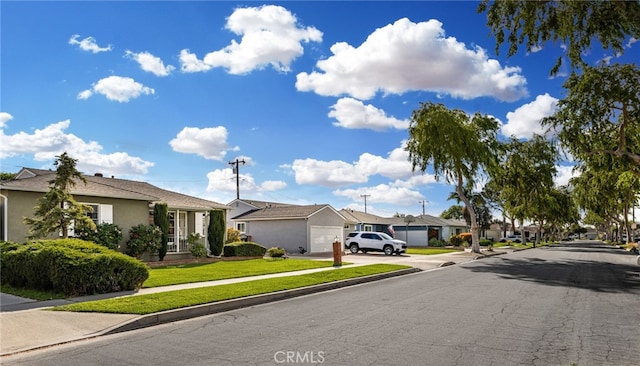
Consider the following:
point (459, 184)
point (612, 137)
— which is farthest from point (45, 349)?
point (459, 184)

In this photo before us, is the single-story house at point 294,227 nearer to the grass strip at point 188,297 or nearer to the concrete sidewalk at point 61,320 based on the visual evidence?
the grass strip at point 188,297

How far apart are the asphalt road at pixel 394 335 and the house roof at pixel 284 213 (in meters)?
24.2

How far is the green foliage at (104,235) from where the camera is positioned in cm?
1984

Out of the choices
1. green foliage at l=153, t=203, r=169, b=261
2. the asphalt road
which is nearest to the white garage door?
green foliage at l=153, t=203, r=169, b=261

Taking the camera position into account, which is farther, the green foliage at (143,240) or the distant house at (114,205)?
the green foliage at (143,240)

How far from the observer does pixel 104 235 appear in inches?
806

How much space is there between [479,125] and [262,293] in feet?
93.0

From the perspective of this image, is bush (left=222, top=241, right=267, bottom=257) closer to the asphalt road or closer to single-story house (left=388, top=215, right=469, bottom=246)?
the asphalt road

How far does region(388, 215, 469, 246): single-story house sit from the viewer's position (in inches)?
2411

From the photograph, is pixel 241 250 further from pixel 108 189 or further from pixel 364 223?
pixel 364 223

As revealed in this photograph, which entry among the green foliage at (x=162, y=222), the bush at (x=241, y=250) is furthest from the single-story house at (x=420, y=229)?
the green foliage at (x=162, y=222)

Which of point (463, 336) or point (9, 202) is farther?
point (9, 202)

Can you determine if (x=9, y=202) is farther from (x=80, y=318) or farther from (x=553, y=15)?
(x=553, y=15)

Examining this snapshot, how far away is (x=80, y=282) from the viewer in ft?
39.1
